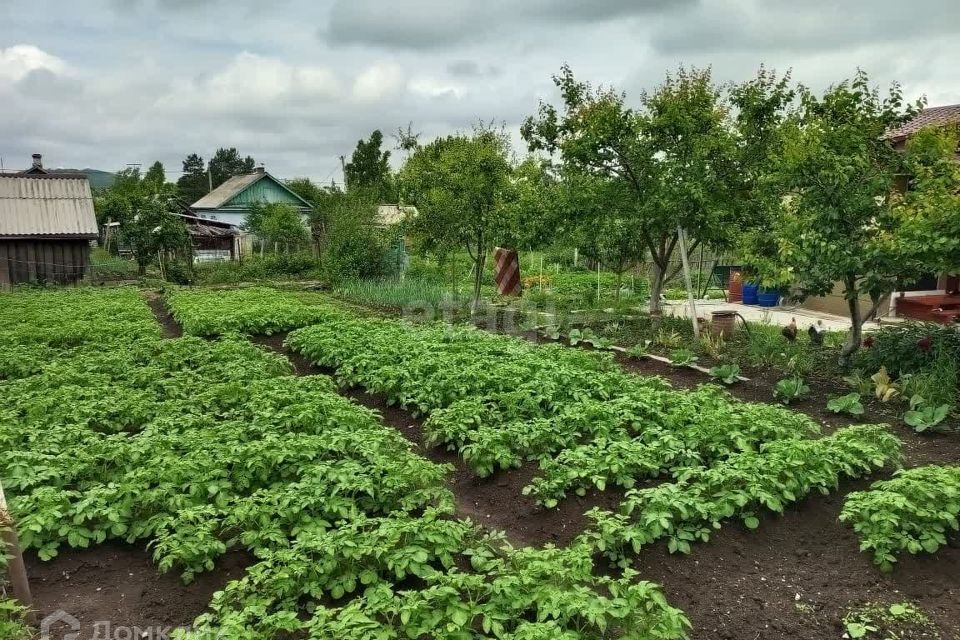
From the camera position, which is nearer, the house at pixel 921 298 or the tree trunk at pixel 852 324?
the tree trunk at pixel 852 324

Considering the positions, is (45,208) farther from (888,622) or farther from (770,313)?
(888,622)

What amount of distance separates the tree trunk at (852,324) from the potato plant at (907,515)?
13.1ft

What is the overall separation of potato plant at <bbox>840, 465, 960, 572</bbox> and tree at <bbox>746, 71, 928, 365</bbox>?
349cm

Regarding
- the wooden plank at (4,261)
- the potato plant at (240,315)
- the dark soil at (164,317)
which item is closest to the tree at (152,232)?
the wooden plank at (4,261)

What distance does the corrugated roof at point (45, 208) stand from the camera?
853 inches

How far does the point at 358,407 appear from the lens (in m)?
6.30

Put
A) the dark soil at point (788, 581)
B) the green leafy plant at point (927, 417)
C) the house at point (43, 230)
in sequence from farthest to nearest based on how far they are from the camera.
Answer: the house at point (43, 230) < the green leafy plant at point (927, 417) < the dark soil at point (788, 581)

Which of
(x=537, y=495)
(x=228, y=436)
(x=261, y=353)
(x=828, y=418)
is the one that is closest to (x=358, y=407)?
(x=228, y=436)

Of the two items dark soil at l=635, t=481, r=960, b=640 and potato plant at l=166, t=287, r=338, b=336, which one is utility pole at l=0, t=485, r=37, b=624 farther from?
potato plant at l=166, t=287, r=338, b=336

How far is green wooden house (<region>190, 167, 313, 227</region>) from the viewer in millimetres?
42656

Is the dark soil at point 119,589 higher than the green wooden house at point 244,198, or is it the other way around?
the green wooden house at point 244,198

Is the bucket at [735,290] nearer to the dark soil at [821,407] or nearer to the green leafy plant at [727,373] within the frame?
the dark soil at [821,407]

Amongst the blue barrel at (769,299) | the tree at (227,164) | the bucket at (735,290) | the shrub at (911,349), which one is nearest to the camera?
the shrub at (911,349)

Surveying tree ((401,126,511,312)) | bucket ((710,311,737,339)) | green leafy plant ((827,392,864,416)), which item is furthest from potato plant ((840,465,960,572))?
tree ((401,126,511,312))
